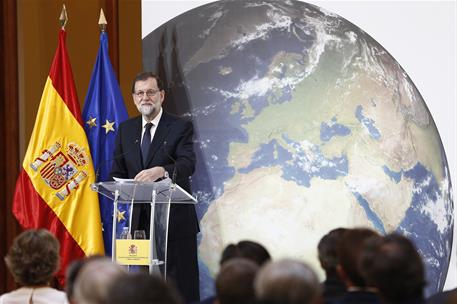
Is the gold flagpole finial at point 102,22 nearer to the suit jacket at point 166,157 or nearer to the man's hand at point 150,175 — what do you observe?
the suit jacket at point 166,157

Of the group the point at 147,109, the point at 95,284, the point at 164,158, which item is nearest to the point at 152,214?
the point at 164,158

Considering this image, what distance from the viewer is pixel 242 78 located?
6699mm

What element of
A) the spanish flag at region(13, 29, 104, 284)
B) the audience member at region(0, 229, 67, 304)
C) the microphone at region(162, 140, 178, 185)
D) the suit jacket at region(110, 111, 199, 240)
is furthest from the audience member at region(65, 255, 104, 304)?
the spanish flag at region(13, 29, 104, 284)

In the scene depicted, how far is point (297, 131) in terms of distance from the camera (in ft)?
21.5

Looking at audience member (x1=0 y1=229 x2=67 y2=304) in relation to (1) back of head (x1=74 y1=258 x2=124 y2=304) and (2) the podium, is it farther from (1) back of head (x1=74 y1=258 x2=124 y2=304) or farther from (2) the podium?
(2) the podium

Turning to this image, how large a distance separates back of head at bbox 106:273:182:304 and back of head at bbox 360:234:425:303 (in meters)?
0.77

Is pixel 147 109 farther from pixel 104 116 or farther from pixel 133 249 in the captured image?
pixel 133 249

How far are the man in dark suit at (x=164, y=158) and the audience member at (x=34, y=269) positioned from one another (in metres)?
2.14

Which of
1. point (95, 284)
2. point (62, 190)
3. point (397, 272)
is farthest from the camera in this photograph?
point (62, 190)

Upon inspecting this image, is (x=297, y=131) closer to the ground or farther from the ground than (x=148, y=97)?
closer to the ground

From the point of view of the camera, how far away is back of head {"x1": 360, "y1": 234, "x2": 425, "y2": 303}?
2781 millimetres

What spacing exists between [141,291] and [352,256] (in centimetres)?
106

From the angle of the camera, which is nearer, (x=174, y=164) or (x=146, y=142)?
(x=174, y=164)

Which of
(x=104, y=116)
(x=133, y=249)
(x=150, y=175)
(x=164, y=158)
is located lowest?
(x=133, y=249)
